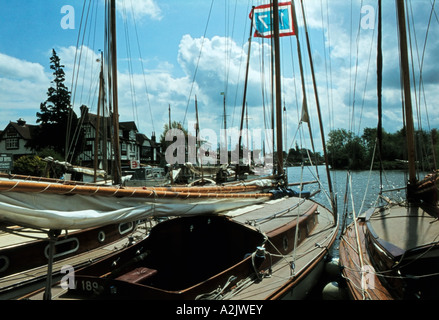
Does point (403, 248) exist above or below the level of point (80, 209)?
below

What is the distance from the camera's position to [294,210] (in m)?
8.43

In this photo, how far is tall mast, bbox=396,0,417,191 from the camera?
23.7 feet

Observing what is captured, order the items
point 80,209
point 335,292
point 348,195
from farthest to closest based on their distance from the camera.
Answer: point 348,195
point 335,292
point 80,209

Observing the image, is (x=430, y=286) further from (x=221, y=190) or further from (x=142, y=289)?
(x=221, y=190)

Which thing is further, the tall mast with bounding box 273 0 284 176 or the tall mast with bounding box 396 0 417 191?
the tall mast with bounding box 273 0 284 176

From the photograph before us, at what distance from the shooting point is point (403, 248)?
486 cm

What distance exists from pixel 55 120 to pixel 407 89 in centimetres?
4752

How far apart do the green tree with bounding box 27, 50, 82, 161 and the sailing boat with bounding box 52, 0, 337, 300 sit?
→ 4147 centimetres

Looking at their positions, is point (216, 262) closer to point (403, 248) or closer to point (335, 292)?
point (335, 292)

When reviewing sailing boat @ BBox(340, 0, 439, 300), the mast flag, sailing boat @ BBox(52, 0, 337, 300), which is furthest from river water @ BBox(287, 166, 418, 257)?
the mast flag

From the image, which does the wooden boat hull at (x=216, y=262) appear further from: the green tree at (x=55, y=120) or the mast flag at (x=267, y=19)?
the green tree at (x=55, y=120)

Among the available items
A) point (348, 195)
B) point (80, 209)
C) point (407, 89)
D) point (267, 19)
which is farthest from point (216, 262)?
point (348, 195)

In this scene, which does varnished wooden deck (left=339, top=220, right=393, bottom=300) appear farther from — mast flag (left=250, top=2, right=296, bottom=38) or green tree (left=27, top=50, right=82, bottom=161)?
green tree (left=27, top=50, right=82, bottom=161)
